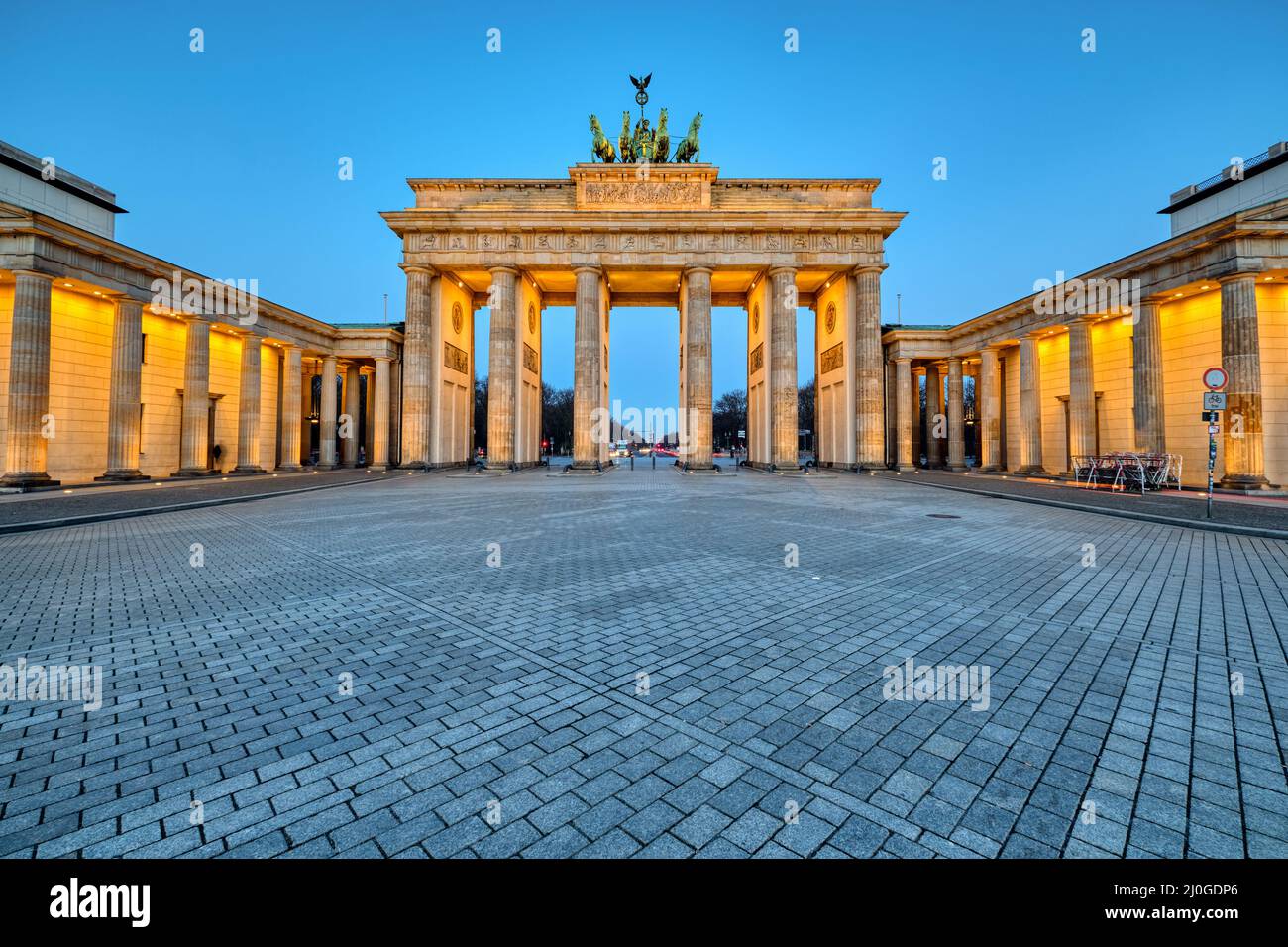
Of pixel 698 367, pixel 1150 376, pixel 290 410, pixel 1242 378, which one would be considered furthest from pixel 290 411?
pixel 1242 378

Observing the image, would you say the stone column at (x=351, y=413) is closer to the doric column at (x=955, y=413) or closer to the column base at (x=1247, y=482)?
the doric column at (x=955, y=413)

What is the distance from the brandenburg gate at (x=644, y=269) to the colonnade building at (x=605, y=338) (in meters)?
0.15

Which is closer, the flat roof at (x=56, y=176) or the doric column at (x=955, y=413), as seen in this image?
the flat roof at (x=56, y=176)

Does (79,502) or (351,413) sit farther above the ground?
(351,413)

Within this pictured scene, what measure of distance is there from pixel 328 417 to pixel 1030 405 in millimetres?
44544

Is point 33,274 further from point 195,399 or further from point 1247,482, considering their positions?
point 1247,482


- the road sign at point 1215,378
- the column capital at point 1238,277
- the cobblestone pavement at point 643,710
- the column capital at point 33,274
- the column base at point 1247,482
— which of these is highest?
the column capital at point 33,274

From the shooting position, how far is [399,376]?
135ft

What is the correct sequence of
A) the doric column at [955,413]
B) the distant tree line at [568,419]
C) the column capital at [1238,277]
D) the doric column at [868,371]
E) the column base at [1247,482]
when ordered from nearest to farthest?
1. the column capital at [1238,277]
2. the column base at [1247,482]
3. the doric column at [868,371]
4. the doric column at [955,413]
5. the distant tree line at [568,419]

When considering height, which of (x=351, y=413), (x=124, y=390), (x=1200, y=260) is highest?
(x=1200, y=260)

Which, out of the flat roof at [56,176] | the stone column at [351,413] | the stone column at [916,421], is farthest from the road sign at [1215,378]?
the stone column at [351,413]

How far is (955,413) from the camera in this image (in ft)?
118

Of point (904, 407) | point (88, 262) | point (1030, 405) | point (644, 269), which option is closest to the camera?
point (88, 262)

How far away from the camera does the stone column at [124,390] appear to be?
920 inches
